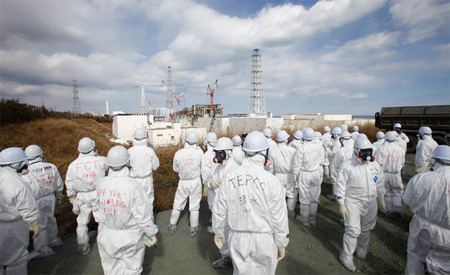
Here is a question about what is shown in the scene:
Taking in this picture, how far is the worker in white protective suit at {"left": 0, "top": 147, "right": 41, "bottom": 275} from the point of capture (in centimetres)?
254

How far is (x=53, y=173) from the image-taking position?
3.81m

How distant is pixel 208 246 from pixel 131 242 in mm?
1928

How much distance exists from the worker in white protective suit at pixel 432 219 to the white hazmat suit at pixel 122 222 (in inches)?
137

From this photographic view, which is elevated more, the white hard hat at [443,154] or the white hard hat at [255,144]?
the white hard hat at [255,144]

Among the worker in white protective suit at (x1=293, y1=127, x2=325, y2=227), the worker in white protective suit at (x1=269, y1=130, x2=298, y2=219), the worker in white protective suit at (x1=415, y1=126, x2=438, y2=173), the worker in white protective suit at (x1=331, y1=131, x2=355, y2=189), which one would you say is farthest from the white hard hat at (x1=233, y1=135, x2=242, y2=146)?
the worker in white protective suit at (x1=415, y1=126, x2=438, y2=173)

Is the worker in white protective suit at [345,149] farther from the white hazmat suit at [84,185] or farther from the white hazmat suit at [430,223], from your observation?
the white hazmat suit at [84,185]

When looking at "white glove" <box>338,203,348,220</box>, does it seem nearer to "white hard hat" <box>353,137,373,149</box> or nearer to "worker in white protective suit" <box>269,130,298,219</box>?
"white hard hat" <box>353,137,373,149</box>

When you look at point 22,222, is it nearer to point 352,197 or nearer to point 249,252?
point 249,252

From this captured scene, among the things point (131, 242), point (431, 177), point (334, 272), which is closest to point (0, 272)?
point (131, 242)

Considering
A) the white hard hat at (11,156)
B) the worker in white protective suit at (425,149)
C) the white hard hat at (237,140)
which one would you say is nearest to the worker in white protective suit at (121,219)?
the white hard hat at (11,156)

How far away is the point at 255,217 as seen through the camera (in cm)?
221

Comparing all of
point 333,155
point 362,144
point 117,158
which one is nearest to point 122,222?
point 117,158

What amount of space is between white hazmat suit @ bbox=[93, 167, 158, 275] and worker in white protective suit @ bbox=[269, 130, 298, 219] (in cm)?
351

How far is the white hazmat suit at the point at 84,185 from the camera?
363 cm
